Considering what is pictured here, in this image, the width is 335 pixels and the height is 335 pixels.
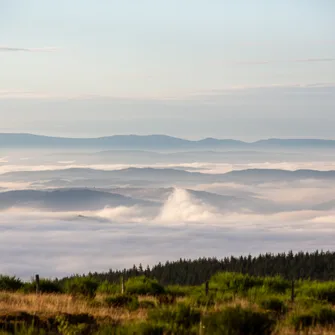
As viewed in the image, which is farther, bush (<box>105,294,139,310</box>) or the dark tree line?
the dark tree line

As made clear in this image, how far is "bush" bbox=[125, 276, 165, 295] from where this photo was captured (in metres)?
42.1

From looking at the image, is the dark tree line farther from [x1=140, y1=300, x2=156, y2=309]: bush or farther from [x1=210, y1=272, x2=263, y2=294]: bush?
[x1=140, y1=300, x2=156, y2=309]: bush

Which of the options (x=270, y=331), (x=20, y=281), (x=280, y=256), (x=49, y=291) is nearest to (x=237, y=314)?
(x=270, y=331)

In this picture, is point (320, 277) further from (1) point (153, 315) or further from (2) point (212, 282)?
(1) point (153, 315)

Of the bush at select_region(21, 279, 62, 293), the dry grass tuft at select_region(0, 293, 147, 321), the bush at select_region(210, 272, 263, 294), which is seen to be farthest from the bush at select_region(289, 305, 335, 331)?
the bush at select_region(210, 272, 263, 294)

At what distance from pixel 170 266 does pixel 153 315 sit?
529 feet

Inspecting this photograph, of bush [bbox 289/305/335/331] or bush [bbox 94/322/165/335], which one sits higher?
bush [bbox 94/322/165/335]

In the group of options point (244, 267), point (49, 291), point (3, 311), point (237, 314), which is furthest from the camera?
point (244, 267)

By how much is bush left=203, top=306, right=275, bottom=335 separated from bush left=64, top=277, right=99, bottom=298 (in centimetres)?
1753

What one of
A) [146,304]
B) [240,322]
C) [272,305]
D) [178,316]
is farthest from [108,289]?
[240,322]

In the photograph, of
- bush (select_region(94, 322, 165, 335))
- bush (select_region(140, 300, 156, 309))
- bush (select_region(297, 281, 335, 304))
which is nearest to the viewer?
bush (select_region(94, 322, 165, 335))

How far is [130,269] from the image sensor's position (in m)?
174

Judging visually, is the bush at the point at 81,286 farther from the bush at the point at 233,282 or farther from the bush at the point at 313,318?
the bush at the point at 313,318

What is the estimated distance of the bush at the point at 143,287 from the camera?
138 feet
